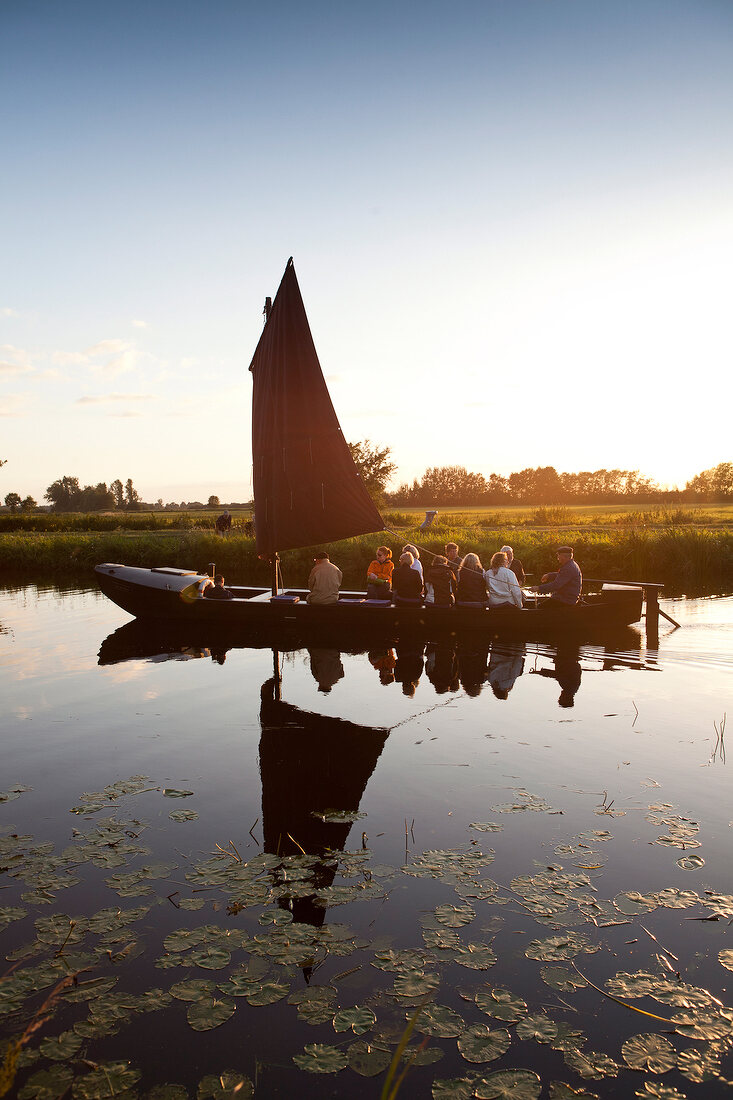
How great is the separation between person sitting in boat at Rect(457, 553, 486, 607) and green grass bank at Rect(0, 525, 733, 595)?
10.1 meters

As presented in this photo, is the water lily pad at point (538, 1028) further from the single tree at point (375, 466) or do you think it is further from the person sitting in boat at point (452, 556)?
the single tree at point (375, 466)

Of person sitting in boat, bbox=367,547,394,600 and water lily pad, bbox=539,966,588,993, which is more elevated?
person sitting in boat, bbox=367,547,394,600

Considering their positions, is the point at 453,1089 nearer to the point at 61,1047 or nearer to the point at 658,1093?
the point at 658,1093

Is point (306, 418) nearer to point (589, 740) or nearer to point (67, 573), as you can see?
point (589, 740)

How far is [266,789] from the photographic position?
908 cm

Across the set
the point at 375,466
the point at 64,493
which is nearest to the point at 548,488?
the point at 375,466

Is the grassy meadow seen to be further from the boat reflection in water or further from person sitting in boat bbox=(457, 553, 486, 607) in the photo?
the boat reflection in water

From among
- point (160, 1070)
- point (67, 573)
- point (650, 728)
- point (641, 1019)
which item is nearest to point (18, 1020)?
point (160, 1070)

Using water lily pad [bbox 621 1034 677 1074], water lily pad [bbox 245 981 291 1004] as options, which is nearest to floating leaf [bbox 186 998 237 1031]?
water lily pad [bbox 245 981 291 1004]

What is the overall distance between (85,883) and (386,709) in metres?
7.09

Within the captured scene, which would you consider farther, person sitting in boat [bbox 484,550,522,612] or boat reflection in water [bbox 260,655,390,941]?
person sitting in boat [bbox 484,550,522,612]

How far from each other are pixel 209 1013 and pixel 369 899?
5.91 feet

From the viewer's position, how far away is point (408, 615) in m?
18.4

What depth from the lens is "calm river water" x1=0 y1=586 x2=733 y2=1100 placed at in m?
4.50
